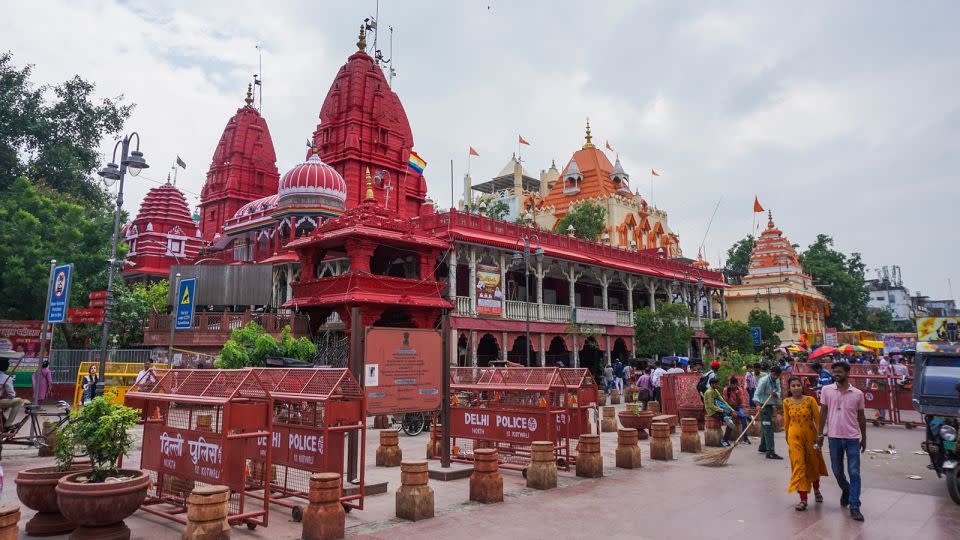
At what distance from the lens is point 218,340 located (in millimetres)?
23844

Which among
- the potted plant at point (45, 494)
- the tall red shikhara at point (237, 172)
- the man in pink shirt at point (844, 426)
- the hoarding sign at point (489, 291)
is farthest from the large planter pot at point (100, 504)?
the tall red shikhara at point (237, 172)

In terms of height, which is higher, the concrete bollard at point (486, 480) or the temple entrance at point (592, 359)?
the temple entrance at point (592, 359)

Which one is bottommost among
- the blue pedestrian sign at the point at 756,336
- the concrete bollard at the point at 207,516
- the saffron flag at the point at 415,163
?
the concrete bollard at the point at 207,516

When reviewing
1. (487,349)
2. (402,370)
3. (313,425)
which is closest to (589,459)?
(402,370)

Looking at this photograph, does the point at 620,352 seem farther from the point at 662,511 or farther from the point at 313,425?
the point at 313,425

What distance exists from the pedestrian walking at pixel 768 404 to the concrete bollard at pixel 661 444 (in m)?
2.08

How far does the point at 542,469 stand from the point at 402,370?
2.63 meters

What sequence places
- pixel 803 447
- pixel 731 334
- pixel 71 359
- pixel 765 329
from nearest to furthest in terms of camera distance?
pixel 803 447
pixel 71 359
pixel 731 334
pixel 765 329

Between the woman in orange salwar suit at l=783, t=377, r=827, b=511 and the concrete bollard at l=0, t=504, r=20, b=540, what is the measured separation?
27.3 feet

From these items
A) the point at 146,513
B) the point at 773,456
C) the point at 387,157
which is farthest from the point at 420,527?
the point at 387,157

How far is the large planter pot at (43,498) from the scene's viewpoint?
→ 6.23 m

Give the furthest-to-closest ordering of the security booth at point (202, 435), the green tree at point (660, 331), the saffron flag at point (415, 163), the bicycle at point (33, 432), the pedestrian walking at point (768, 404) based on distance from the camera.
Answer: the saffron flag at point (415, 163) → the green tree at point (660, 331) → the pedestrian walking at point (768, 404) → the bicycle at point (33, 432) → the security booth at point (202, 435)

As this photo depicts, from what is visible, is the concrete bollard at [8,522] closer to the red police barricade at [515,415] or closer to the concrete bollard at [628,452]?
the red police barricade at [515,415]

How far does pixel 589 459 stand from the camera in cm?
964
